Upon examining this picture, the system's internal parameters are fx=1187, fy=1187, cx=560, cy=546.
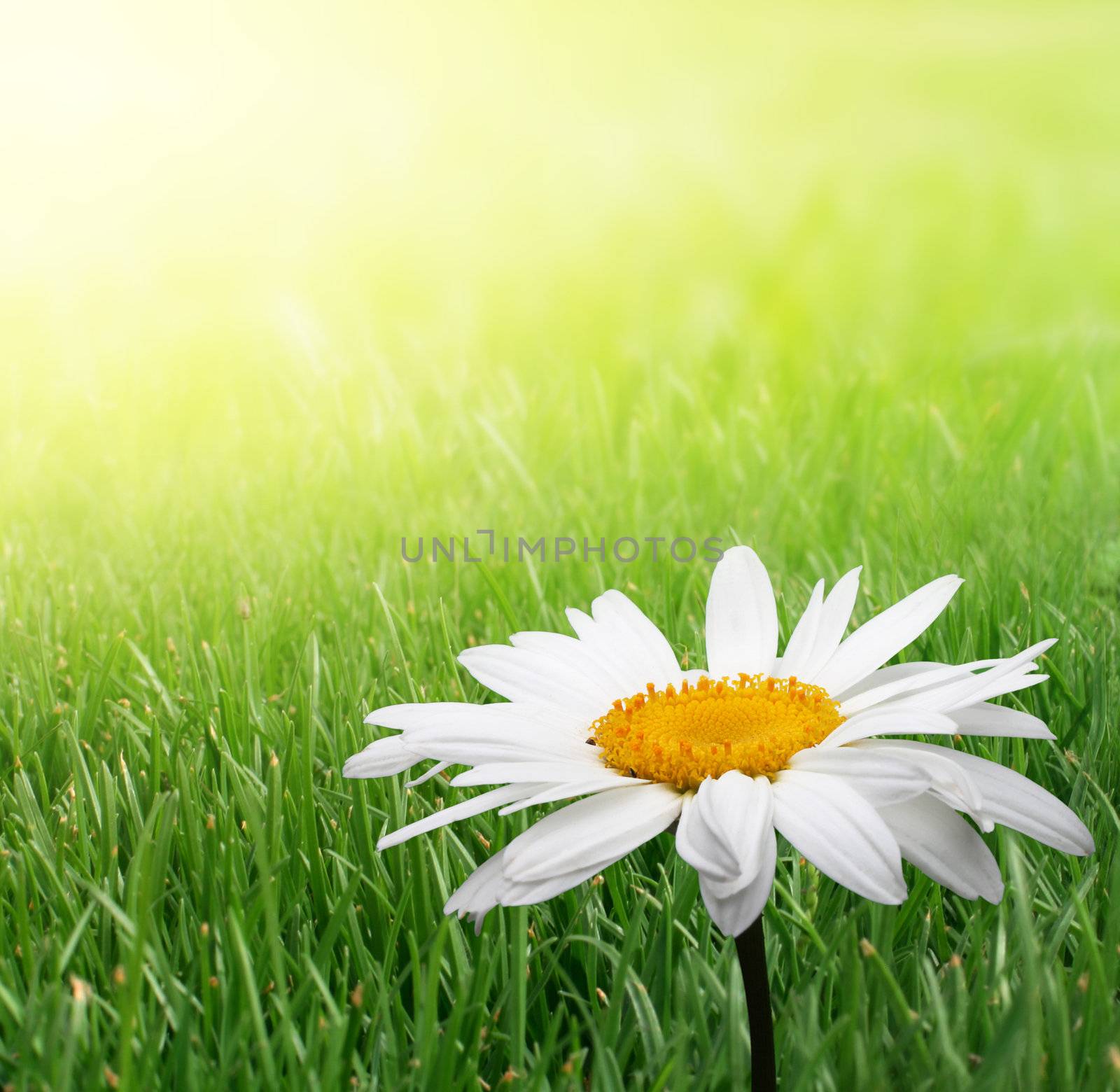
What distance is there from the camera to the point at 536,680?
3.43 feet

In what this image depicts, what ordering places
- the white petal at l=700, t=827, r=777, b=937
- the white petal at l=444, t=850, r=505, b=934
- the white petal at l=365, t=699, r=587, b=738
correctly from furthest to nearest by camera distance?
the white petal at l=365, t=699, r=587, b=738 → the white petal at l=444, t=850, r=505, b=934 → the white petal at l=700, t=827, r=777, b=937

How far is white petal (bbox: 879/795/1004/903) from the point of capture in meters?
0.78

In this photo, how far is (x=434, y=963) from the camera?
78 cm

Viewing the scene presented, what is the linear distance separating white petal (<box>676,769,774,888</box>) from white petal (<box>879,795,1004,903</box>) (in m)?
0.10

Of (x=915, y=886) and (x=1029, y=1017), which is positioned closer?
(x=1029, y=1017)

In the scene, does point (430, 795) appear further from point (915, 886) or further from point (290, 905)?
point (915, 886)

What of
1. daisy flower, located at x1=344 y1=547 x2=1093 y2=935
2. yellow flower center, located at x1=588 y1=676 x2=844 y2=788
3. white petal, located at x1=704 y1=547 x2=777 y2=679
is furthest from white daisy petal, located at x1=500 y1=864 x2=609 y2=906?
white petal, located at x1=704 y1=547 x2=777 y2=679

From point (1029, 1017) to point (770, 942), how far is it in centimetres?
30

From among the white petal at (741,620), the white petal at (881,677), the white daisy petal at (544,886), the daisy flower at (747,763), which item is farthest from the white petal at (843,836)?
the white petal at (741,620)

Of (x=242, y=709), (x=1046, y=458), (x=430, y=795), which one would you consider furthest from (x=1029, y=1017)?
(x=1046, y=458)

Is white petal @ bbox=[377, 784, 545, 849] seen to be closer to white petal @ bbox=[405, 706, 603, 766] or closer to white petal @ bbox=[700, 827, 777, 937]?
white petal @ bbox=[405, 706, 603, 766]

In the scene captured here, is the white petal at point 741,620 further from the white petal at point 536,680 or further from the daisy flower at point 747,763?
the white petal at point 536,680

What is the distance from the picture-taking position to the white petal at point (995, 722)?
87 cm

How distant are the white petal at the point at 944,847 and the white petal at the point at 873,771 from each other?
1.9 inches
